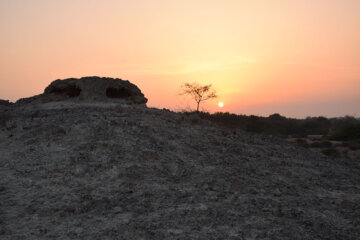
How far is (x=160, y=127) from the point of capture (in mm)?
12203

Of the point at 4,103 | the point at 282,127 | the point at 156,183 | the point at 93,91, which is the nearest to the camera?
the point at 156,183

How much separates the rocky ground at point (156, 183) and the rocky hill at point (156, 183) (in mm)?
24

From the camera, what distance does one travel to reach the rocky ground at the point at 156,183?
6.28 meters

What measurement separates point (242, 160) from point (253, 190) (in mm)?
2451

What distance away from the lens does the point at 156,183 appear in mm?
8125

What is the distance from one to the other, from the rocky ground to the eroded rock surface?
9.77 feet

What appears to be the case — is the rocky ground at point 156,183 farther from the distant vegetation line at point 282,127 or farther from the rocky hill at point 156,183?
the distant vegetation line at point 282,127

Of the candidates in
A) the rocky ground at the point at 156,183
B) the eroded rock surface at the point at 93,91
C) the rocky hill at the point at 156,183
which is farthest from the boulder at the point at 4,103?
the rocky ground at the point at 156,183

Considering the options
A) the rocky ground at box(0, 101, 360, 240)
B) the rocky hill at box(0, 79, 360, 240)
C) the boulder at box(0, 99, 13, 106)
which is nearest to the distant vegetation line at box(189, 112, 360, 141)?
the boulder at box(0, 99, 13, 106)

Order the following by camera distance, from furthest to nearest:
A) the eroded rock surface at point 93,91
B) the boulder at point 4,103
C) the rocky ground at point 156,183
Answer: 1. the boulder at point 4,103
2. the eroded rock surface at point 93,91
3. the rocky ground at point 156,183

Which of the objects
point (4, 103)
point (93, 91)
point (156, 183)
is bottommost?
point (156, 183)

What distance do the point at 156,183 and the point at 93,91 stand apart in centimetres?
950

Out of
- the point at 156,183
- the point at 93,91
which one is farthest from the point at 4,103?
the point at 156,183

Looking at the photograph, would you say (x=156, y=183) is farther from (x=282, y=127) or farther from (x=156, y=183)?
(x=282, y=127)
